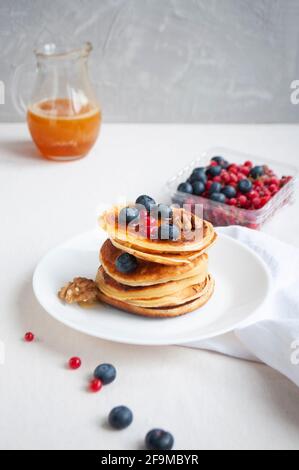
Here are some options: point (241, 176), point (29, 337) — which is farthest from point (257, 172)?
point (29, 337)

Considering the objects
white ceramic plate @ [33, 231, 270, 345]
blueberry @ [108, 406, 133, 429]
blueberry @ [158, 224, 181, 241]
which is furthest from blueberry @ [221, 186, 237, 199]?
blueberry @ [108, 406, 133, 429]

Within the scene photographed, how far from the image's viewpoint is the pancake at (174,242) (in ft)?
4.07

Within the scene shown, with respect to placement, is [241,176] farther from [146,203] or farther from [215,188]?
[146,203]

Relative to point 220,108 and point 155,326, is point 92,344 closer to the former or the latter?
point 155,326

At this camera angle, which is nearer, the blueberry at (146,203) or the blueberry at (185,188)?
the blueberry at (146,203)

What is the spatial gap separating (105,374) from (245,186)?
2.55 ft

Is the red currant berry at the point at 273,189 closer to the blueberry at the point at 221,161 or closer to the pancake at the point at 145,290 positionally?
the blueberry at the point at 221,161

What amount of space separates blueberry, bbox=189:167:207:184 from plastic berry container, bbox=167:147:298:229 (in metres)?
0.05

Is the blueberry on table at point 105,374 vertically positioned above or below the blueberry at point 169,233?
below

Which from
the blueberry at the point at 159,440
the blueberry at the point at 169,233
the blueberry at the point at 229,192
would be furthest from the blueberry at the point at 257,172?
the blueberry at the point at 159,440

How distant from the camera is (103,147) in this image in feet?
7.32

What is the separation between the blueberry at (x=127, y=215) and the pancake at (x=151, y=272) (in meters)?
0.06

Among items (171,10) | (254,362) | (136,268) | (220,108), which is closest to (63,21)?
(171,10)
